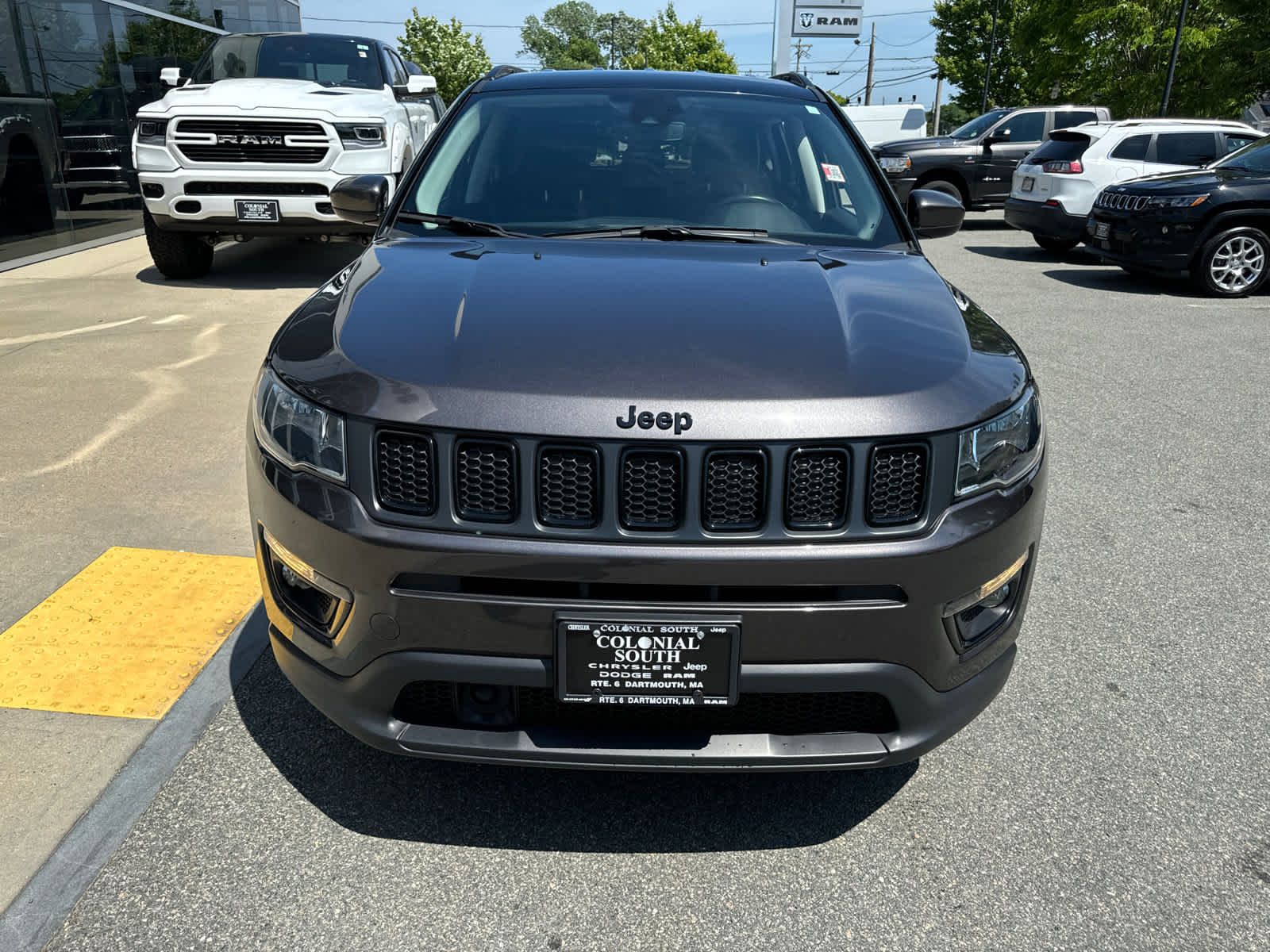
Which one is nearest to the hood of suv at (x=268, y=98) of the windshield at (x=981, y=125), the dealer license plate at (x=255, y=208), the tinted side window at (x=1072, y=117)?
the dealer license plate at (x=255, y=208)

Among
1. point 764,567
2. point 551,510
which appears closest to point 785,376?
point 764,567

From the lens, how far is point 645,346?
6.82 ft

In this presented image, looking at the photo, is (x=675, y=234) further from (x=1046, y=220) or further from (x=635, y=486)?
(x=1046, y=220)

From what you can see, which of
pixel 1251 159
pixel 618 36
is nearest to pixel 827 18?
pixel 1251 159

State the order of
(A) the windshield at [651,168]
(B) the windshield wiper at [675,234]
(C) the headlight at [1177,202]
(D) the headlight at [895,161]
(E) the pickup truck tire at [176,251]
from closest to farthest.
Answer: (B) the windshield wiper at [675,234] < (A) the windshield at [651,168] < (E) the pickup truck tire at [176,251] < (C) the headlight at [1177,202] < (D) the headlight at [895,161]

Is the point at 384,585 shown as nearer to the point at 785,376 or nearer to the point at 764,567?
the point at 764,567

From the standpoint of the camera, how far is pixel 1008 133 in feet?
52.9

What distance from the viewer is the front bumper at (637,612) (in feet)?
6.23

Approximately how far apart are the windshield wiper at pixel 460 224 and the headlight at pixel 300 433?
960mm

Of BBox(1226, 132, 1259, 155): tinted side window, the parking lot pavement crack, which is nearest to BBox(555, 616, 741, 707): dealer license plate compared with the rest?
the parking lot pavement crack

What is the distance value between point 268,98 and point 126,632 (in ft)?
21.4

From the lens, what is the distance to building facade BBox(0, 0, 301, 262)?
9.95 meters

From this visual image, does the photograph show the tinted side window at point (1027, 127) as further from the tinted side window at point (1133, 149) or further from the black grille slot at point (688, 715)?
the black grille slot at point (688, 715)

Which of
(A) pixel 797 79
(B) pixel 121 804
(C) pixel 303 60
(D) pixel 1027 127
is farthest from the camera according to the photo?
(D) pixel 1027 127
